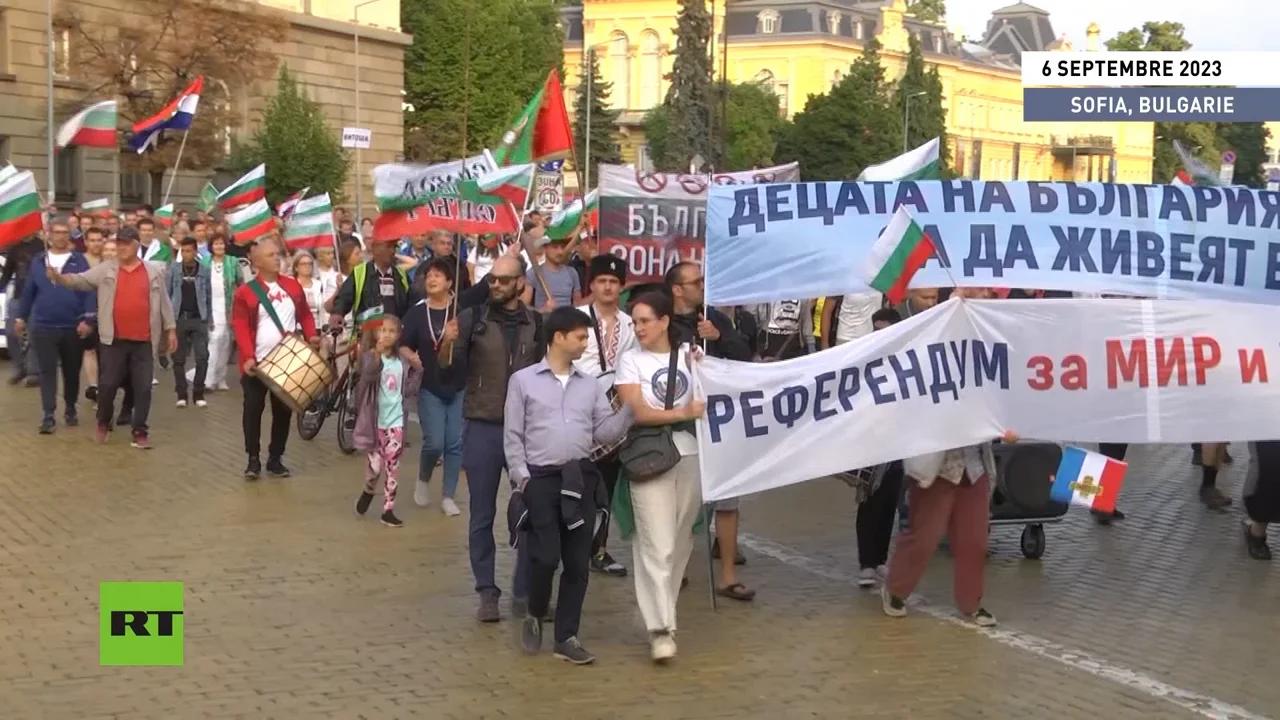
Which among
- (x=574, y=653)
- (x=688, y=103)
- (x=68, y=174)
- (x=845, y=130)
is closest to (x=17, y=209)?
(x=574, y=653)

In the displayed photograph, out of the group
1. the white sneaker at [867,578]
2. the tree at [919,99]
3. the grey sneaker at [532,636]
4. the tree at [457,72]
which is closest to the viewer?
the grey sneaker at [532,636]

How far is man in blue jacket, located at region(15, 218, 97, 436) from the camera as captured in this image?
625 inches

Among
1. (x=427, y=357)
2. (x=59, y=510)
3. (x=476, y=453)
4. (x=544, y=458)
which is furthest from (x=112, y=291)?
(x=544, y=458)

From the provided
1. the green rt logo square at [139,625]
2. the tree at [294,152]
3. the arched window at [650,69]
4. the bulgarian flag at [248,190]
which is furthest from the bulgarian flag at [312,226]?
the arched window at [650,69]

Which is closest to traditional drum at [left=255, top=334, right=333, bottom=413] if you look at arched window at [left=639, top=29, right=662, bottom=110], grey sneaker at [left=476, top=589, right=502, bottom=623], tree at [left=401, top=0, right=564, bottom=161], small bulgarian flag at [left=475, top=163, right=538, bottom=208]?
small bulgarian flag at [left=475, top=163, right=538, bottom=208]

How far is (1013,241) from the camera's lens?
9.64 metres

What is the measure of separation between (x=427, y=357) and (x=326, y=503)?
161 cm

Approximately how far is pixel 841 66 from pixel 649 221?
114127 millimetres

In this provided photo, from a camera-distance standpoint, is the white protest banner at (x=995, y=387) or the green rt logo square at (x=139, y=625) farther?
the white protest banner at (x=995, y=387)

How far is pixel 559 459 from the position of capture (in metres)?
8.12

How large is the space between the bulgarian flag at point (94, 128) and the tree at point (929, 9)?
126286 mm

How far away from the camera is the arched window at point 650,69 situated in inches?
4843

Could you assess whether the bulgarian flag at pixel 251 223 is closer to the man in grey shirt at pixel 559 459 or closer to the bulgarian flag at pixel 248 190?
the bulgarian flag at pixel 248 190

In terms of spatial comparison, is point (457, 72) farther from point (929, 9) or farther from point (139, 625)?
point (929, 9)
